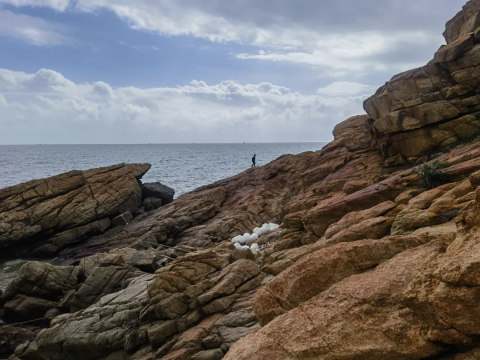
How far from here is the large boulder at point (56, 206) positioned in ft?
106

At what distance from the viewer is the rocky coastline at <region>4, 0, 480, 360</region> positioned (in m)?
5.67

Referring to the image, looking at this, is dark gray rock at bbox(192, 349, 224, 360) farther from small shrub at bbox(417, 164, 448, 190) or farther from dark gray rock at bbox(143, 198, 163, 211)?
dark gray rock at bbox(143, 198, 163, 211)

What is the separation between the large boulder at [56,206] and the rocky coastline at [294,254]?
0.13 meters

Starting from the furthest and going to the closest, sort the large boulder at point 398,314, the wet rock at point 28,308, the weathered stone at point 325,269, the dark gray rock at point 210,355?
the wet rock at point 28,308
the dark gray rock at point 210,355
the weathered stone at point 325,269
the large boulder at point 398,314

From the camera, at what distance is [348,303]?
6234 mm

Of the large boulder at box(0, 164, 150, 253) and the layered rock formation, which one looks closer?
the layered rock formation

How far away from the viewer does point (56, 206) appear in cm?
3378

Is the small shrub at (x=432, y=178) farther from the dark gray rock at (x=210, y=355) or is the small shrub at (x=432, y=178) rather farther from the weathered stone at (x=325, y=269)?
the dark gray rock at (x=210, y=355)

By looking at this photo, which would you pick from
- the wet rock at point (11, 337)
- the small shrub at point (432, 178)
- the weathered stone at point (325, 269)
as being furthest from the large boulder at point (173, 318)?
the small shrub at point (432, 178)

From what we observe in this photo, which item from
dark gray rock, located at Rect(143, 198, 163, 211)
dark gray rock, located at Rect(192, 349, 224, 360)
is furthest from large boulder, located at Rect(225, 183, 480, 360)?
dark gray rock, located at Rect(143, 198, 163, 211)

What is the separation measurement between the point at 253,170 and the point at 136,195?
1338 cm

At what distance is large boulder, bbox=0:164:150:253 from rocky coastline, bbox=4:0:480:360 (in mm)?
127

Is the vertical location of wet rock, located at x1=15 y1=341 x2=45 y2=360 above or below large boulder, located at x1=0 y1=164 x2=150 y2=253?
below

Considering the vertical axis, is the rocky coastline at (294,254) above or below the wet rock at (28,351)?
above
